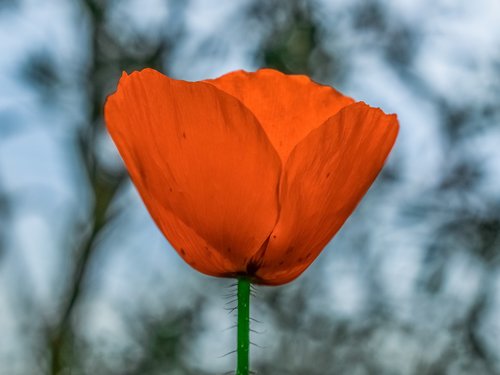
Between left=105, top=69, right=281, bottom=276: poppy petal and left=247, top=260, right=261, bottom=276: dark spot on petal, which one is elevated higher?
left=105, top=69, right=281, bottom=276: poppy petal

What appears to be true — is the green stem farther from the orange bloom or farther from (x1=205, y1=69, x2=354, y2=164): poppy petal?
(x1=205, y1=69, x2=354, y2=164): poppy petal

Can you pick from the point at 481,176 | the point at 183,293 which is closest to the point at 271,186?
the point at 481,176

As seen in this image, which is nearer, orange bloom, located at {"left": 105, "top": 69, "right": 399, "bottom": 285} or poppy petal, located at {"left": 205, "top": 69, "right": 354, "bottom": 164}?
orange bloom, located at {"left": 105, "top": 69, "right": 399, "bottom": 285}

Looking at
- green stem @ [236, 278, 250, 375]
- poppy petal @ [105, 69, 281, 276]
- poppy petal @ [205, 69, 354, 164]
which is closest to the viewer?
green stem @ [236, 278, 250, 375]

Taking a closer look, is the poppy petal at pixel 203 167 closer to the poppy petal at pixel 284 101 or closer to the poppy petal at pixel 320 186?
the poppy petal at pixel 320 186

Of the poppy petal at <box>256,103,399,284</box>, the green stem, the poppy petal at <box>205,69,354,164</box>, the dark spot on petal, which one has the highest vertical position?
the poppy petal at <box>205,69,354,164</box>

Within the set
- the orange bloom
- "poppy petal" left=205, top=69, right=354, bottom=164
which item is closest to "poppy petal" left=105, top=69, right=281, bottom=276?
the orange bloom

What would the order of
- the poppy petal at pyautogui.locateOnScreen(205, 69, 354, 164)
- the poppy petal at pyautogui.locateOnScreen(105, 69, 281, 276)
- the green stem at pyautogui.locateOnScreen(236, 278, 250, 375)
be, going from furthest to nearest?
the poppy petal at pyautogui.locateOnScreen(205, 69, 354, 164), the poppy petal at pyautogui.locateOnScreen(105, 69, 281, 276), the green stem at pyautogui.locateOnScreen(236, 278, 250, 375)

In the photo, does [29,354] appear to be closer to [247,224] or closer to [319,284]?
[319,284]
